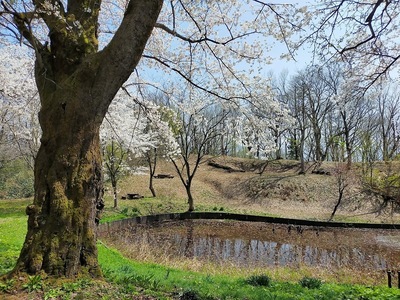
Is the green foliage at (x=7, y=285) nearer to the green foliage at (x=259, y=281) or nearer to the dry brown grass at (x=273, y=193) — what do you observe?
the green foliage at (x=259, y=281)

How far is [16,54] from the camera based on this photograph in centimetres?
1252

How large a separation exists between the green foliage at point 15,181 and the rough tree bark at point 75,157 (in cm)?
2224

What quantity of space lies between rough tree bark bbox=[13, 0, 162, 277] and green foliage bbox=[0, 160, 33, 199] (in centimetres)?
2224

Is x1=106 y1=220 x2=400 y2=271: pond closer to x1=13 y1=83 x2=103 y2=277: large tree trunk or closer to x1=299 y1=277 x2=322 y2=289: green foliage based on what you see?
x1=299 y1=277 x2=322 y2=289: green foliage

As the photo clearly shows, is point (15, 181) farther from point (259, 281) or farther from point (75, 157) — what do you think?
point (75, 157)

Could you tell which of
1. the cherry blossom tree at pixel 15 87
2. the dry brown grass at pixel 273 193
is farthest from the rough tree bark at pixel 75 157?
the dry brown grass at pixel 273 193

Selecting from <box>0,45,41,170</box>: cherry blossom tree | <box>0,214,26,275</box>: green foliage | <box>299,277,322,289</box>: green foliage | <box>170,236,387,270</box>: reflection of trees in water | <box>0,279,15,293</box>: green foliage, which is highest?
<box>0,45,41,170</box>: cherry blossom tree

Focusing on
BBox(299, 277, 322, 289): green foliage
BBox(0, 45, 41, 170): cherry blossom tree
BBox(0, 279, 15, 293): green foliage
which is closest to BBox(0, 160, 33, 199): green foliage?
BBox(0, 45, 41, 170): cherry blossom tree

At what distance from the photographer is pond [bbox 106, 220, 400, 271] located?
10977mm

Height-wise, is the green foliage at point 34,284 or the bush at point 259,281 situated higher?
the green foliage at point 34,284

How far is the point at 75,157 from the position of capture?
3.60 metres

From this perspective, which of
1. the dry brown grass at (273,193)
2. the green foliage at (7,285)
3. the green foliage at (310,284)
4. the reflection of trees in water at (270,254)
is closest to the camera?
the green foliage at (7,285)

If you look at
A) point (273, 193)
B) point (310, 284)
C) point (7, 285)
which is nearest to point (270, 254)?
point (310, 284)

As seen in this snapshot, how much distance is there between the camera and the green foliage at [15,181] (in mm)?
23438
